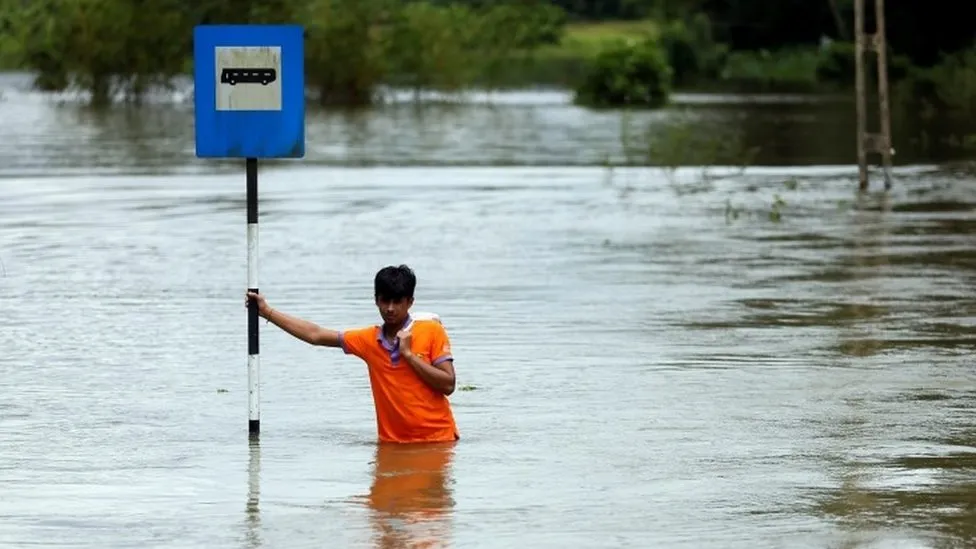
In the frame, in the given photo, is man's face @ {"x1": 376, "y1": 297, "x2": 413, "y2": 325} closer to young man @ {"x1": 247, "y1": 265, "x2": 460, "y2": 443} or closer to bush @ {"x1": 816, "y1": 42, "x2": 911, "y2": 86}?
young man @ {"x1": 247, "y1": 265, "x2": 460, "y2": 443}

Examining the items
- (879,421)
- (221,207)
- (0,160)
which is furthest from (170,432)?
(0,160)

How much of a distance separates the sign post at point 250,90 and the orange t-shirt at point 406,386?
570mm

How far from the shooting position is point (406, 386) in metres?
11.0

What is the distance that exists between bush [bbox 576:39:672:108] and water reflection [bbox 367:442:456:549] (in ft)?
227

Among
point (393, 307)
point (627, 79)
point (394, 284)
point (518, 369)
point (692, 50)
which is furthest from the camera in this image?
point (692, 50)

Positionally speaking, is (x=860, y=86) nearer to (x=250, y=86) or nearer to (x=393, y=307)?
(x=250, y=86)

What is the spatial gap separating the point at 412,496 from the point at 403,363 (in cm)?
137

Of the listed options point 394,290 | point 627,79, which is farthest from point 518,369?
point 627,79

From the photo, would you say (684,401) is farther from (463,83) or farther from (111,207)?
(463,83)

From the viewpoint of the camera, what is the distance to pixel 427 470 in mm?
10336

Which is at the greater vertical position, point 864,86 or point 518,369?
point 864,86

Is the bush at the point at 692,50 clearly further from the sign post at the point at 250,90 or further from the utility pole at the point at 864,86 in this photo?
the sign post at the point at 250,90

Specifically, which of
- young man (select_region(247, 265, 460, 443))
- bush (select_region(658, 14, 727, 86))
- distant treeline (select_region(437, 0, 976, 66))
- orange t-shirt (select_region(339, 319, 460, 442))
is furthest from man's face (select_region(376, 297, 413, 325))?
bush (select_region(658, 14, 727, 86))

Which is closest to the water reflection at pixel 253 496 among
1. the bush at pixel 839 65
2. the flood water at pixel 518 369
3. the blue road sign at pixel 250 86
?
the flood water at pixel 518 369
